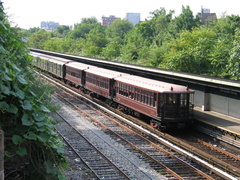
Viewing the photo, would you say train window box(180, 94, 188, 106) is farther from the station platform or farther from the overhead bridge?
the overhead bridge

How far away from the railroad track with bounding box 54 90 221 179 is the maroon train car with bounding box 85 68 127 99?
2884 millimetres

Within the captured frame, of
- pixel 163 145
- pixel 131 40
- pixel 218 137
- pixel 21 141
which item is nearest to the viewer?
pixel 21 141

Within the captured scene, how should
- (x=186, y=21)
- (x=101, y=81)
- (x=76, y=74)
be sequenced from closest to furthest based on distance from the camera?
(x=101, y=81), (x=76, y=74), (x=186, y=21)

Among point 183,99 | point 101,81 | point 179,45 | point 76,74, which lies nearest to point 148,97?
point 183,99

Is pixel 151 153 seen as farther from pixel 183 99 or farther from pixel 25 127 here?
pixel 25 127

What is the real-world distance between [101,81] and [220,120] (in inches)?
357

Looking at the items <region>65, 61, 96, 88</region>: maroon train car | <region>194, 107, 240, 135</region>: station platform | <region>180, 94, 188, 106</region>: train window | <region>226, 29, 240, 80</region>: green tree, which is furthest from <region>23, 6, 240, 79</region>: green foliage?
<region>180, 94, 188, 106</region>: train window

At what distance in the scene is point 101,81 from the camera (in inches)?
871

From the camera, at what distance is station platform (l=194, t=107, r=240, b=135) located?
14.6 meters

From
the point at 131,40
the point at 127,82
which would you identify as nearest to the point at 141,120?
the point at 127,82

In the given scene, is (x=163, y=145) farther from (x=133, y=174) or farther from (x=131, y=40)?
(x=131, y=40)

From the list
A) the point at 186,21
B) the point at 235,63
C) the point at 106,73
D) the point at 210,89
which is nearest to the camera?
the point at 210,89

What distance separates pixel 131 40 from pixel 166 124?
44406mm

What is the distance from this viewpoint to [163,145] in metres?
13.6
